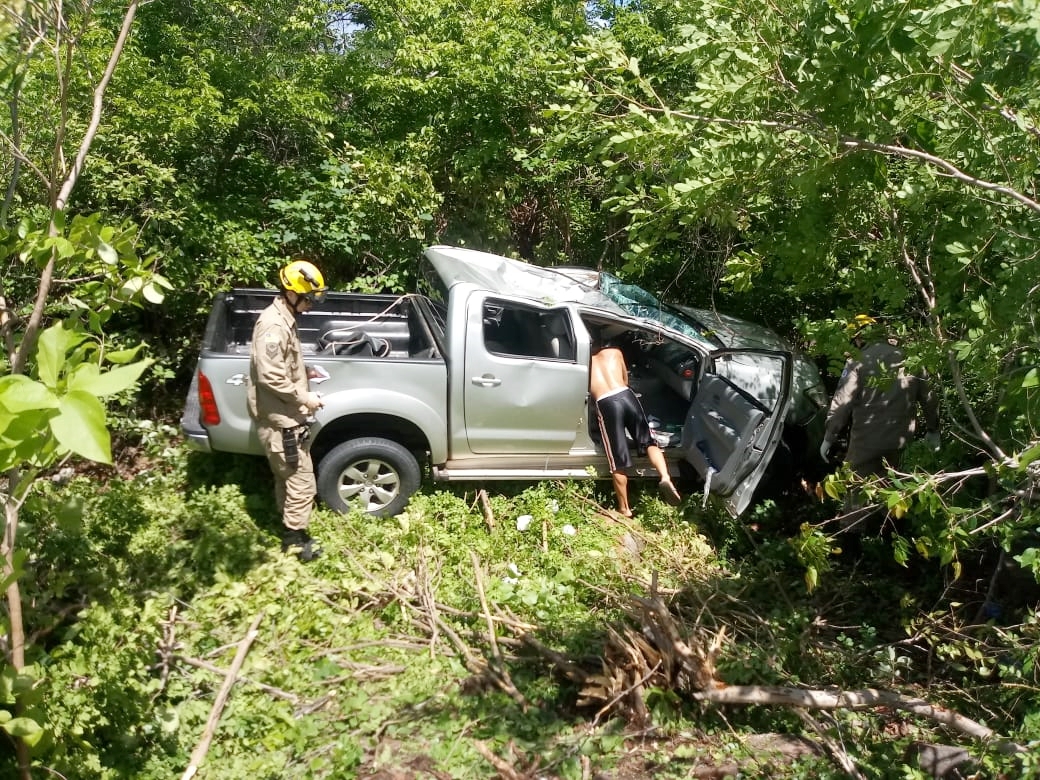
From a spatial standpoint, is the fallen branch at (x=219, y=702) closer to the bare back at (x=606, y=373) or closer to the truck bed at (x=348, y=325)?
the truck bed at (x=348, y=325)

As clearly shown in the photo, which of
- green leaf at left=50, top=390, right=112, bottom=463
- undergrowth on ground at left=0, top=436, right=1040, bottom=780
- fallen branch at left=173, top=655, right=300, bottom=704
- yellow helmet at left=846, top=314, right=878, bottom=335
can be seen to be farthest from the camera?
yellow helmet at left=846, top=314, right=878, bottom=335

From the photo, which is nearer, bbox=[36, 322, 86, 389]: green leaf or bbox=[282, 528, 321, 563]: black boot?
bbox=[36, 322, 86, 389]: green leaf

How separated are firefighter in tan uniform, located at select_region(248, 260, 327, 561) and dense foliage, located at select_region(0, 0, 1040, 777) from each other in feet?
0.78

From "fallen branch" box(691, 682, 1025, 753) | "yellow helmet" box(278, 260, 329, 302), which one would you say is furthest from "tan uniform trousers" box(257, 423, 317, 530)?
"fallen branch" box(691, 682, 1025, 753)

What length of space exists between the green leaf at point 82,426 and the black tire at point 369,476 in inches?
155

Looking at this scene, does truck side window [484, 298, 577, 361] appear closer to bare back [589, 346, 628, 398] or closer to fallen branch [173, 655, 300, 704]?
bare back [589, 346, 628, 398]

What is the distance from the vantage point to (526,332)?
6043 mm

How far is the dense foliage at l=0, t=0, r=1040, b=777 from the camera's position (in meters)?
2.77

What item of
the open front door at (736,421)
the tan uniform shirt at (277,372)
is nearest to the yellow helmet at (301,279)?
the tan uniform shirt at (277,372)

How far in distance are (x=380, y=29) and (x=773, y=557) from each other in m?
6.47

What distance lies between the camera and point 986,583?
15.5 ft

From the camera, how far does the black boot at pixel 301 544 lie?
5.01 metres

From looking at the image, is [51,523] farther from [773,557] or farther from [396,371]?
[773,557]

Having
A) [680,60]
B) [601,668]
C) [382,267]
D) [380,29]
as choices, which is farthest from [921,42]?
[380,29]
